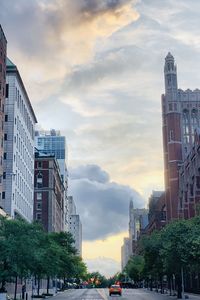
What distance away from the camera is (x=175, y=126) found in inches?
5787

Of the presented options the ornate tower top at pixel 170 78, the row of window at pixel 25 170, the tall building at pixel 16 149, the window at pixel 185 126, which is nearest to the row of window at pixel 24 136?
the tall building at pixel 16 149

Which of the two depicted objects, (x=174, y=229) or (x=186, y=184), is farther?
(x=186, y=184)

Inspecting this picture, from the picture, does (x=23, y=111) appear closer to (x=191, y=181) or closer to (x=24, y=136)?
(x=24, y=136)

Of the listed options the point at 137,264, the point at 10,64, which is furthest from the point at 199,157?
the point at 137,264

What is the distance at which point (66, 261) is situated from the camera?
97.9 metres

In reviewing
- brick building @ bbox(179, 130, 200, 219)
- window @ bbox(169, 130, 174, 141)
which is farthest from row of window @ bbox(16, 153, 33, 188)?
window @ bbox(169, 130, 174, 141)

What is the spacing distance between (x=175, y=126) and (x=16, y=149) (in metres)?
59.3

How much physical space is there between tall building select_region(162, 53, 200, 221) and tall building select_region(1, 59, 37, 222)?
4158 cm

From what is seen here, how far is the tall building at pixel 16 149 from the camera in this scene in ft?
315

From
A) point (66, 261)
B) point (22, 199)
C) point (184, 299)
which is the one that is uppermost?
point (22, 199)

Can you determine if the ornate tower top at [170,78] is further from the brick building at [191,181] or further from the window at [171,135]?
the brick building at [191,181]

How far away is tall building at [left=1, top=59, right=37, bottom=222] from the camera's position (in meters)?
95.9

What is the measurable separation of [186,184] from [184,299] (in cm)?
4965

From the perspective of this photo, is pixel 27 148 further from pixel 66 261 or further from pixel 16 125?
pixel 66 261
